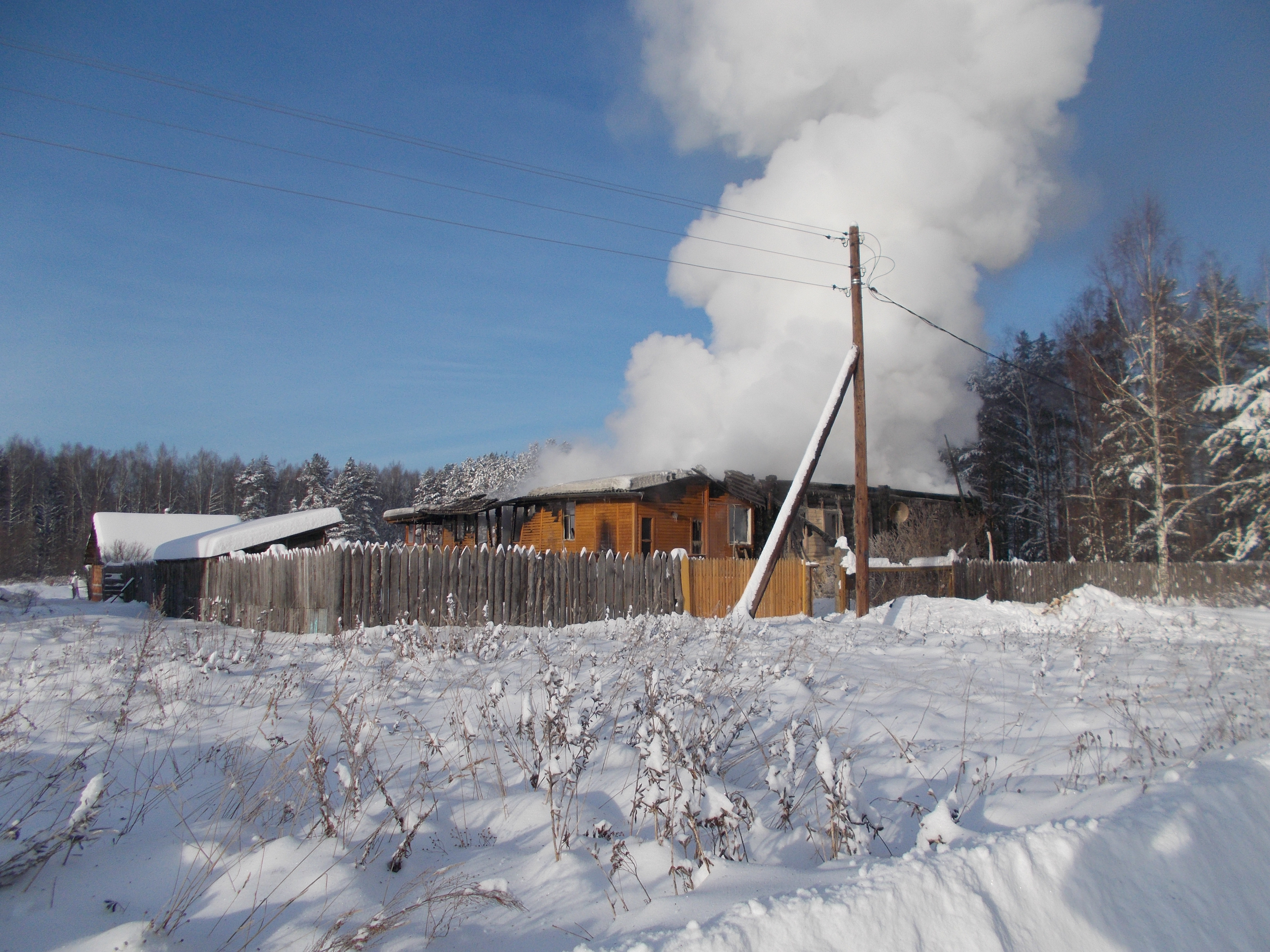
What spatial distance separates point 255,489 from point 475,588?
62.0m

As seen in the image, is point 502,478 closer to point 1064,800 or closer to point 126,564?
point 126,564

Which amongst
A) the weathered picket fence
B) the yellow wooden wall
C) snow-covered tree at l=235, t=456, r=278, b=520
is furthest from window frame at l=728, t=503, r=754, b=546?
snow-covered tree at l=235, t=456, r=278, b=520

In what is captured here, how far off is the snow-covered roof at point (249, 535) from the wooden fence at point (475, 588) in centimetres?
958

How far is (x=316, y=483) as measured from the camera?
205ft

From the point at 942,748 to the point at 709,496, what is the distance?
822 inches

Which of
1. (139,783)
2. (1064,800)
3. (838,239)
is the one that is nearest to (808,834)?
(1064,800)

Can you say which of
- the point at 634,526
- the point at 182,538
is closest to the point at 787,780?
the point at 634,526

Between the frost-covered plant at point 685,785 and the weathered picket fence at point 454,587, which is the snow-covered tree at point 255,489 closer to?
the weathered picket fence at point 454,587

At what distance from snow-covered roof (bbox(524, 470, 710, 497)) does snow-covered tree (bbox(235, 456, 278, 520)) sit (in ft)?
160

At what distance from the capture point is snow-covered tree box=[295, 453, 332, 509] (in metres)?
61.2

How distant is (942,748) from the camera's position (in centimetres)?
431

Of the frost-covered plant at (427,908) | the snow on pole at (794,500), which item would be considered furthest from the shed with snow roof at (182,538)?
the frost-covered plant at (427,908)

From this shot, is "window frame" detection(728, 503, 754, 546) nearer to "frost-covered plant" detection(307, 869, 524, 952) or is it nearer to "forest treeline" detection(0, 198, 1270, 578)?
"forest treeline" detection(0, 198, 1270, 578)

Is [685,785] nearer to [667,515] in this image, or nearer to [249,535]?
[667,515]
